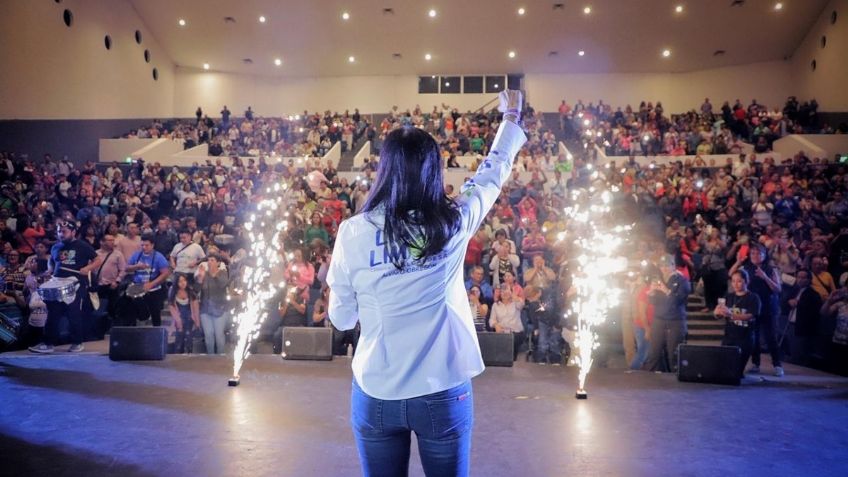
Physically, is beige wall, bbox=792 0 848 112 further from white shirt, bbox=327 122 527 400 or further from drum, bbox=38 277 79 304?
white shirt, bbox=327 122 527 400

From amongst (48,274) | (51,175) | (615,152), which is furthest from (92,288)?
(615,152)

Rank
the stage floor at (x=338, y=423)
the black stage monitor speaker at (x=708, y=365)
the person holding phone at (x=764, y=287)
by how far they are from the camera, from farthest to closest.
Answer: the person holding phone at (x=764, y=287) → the black stage monitor speaker at (x=708, y=365) → the stage floor at (x=338, y=423)

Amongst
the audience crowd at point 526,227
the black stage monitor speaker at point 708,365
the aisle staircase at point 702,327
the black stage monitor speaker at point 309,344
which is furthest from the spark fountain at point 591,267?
the black stage monitor speaker at point 309,344

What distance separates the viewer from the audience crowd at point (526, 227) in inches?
343

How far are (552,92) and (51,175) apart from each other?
1857 cm

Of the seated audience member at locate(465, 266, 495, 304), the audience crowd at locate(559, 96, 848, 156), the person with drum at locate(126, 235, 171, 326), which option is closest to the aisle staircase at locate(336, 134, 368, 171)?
the audience crowd at locate(559, 96, 848, 156)

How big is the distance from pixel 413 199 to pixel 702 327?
10.3 metres

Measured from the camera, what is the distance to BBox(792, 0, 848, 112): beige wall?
1983cm

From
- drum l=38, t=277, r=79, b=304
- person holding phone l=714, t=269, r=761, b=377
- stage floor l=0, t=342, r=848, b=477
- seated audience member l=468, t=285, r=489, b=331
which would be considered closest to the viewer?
stage floor l=0, t=342, r=848, b=477

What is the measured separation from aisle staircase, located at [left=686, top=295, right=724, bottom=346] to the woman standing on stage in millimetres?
9331

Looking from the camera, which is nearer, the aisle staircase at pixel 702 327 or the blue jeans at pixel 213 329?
the blue jeans at pixel 213 329

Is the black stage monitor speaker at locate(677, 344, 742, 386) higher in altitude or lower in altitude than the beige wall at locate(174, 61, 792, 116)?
lower

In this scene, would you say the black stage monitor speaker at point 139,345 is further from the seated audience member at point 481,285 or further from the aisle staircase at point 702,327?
the aisle staircase at point 702,327

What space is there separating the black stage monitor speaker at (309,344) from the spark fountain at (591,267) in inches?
116
